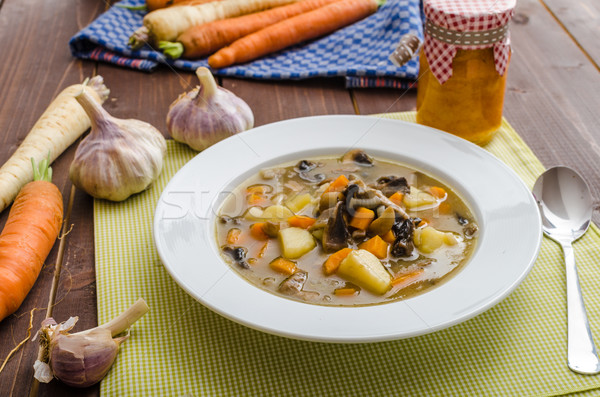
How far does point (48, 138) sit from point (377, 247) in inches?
63.5

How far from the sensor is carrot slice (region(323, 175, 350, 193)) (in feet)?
7.67

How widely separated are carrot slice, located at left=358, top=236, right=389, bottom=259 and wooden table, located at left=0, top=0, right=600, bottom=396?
0.93m

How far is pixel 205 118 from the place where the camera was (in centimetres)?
274

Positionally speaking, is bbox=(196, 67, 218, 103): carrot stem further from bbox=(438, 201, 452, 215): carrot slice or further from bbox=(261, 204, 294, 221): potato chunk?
→ bbox=(438, 201, 452, 215): carrot slice

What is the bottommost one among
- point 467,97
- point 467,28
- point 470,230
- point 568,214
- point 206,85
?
point 568,214

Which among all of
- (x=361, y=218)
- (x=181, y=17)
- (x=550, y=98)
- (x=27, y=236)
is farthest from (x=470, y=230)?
(x=181, y=17)

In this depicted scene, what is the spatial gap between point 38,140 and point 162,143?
1.84 ft

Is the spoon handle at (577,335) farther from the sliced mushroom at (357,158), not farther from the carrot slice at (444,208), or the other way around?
the sliced mushroom at (357,158)

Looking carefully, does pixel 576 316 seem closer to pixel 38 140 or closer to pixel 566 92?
pixel 566 92

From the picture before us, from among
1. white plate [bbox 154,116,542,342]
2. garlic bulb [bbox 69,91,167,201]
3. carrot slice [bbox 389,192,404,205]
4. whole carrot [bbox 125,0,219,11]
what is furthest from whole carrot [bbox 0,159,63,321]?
whole carrot [bbox 125,0,219,11]

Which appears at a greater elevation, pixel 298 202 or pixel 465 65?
pixel 465 65

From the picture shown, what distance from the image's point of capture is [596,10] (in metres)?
3.93

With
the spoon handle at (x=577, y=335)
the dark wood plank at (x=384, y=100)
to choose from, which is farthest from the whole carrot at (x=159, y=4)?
the spoon handle at (x=577, y=335)

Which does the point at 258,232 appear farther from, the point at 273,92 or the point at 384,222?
the point at 273,92
